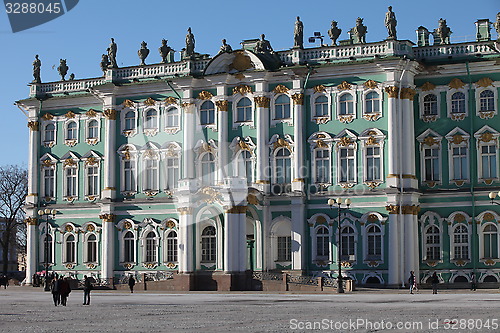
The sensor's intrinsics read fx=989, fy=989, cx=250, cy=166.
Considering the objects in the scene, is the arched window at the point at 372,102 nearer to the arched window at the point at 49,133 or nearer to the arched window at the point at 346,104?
the arched window at the point at 346,104

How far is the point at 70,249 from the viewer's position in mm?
72062

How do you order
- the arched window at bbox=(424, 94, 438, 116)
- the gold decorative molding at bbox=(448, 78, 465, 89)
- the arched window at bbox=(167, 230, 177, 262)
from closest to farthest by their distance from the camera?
1. the gold decorative molding at bbox=(448, 78, 465, 89)
2. the arched window at bbox=(424, 94, 438, 116)
3. the arched window at bbox=(167, 230, 177, 262)

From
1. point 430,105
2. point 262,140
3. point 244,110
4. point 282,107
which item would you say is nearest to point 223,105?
point 244,110

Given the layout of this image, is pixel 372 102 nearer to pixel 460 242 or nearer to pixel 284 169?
pixel 284 169

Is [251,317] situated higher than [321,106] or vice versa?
[321,106]

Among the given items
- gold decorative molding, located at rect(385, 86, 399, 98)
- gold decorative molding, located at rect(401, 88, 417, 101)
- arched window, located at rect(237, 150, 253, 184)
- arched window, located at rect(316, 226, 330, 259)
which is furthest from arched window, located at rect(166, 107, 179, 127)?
gold decorative molding, located at rect(401, 88, 417, 101)

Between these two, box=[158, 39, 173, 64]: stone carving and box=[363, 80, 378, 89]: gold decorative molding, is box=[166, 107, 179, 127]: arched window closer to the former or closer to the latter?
box=[158, 39, 173, 64]: stone carving

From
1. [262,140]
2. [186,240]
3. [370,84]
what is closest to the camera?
[370,84]

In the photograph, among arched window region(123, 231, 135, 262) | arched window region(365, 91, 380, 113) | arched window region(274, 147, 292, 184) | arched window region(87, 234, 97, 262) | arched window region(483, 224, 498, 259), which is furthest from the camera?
arched window region(87, 234, 97, 262)

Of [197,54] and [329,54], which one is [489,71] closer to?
[329,54]

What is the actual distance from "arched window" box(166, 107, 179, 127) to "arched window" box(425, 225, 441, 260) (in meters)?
18.9

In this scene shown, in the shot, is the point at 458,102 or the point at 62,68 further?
the point at 62,68

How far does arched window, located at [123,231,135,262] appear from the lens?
69312 millimetres

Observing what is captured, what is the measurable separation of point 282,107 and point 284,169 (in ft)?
13.5
